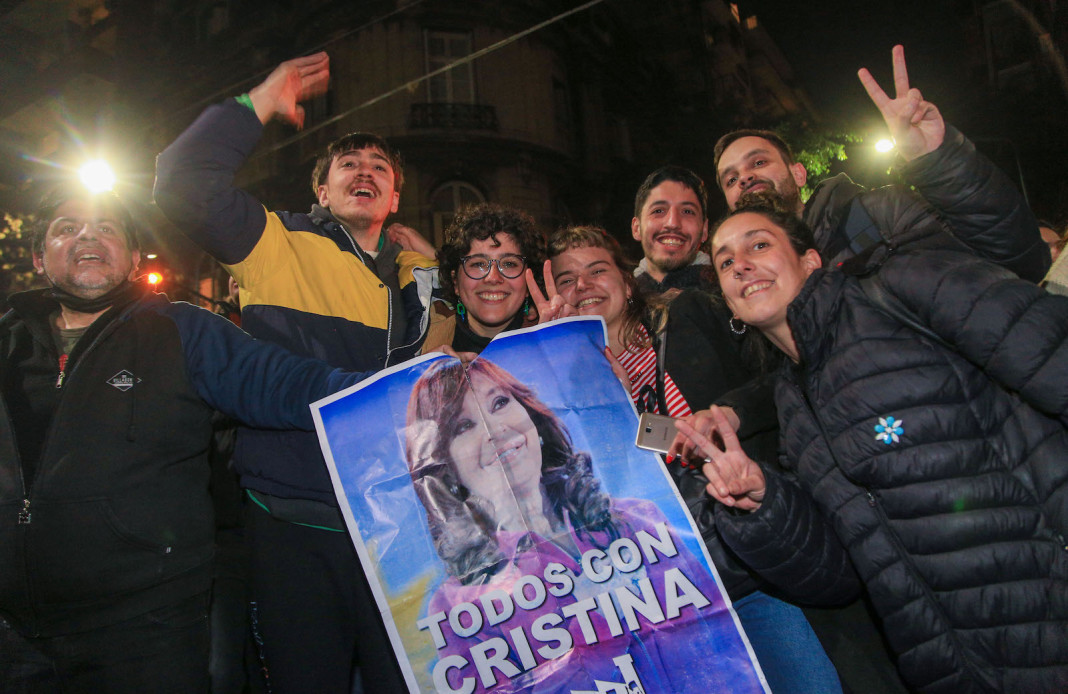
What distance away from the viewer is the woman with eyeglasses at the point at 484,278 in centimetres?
269

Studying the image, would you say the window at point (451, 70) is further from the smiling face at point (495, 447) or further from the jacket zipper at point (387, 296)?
the smiling face at point (495, 447)

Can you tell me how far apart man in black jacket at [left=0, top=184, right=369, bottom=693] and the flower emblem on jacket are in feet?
5.34

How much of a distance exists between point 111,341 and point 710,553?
89.8 inches

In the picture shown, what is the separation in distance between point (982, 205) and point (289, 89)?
8.10 ft

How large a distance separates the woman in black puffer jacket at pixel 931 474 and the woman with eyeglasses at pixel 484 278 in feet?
3.67

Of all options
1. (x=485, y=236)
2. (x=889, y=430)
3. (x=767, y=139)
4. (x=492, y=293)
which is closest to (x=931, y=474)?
(x=889, y=430)

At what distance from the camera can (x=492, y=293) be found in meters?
2.72

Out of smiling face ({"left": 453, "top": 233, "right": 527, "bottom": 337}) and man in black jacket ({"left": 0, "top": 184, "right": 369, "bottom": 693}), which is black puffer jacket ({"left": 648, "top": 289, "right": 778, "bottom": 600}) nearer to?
smiling face ({"left": 453, "top": 233, "right": 527, "bottom": 337})

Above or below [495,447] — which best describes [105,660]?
below

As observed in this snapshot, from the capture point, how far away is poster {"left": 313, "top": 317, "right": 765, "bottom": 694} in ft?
5.82

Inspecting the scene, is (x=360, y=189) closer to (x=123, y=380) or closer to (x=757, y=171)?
(x=123, y=380)

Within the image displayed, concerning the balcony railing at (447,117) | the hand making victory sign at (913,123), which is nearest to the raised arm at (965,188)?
the hand making victory sign at (913,123)

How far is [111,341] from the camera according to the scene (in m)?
2.34

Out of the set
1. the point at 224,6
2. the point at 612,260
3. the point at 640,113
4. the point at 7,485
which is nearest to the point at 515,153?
the point at 640,113
